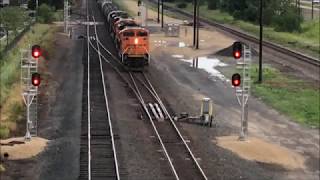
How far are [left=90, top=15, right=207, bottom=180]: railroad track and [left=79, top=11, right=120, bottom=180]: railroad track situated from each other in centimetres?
170

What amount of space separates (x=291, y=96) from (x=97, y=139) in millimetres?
14502

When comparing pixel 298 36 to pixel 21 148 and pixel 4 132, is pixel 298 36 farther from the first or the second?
pixel 21 148

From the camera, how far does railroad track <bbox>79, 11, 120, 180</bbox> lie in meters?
19.7

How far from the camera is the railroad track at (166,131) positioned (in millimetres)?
20141

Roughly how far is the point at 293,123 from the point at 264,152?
19.2ft

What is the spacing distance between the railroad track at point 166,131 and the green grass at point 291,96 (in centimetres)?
586

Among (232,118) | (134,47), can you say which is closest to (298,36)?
(134,47)

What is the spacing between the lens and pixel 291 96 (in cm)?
3484

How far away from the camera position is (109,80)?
3756 cm

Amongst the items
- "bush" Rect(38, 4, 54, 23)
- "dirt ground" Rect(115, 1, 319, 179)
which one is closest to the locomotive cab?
"dirt ground" Rect(115, 1, 319, 179)

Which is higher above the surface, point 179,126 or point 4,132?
point 4,132

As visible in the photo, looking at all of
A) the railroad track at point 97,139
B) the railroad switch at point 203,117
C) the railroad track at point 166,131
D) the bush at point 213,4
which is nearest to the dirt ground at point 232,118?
the railroad switch at point 203,117

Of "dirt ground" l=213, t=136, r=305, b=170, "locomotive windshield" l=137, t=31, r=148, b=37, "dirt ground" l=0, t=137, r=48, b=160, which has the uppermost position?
"locomotive windshield" l=137, t=31, r=148, b=37

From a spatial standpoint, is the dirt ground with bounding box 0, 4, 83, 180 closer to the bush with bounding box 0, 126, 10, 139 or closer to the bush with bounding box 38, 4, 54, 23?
the bush with bounding box 0, 126, 10, 139
